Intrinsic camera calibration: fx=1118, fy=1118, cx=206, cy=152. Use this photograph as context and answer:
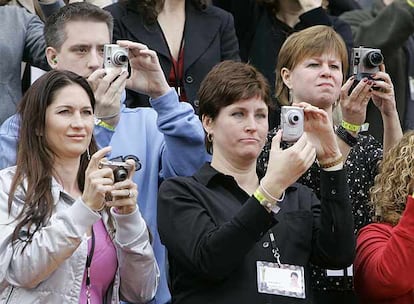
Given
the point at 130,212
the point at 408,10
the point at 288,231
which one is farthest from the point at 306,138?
the point at 408,10

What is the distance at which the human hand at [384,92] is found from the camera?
5184 mm

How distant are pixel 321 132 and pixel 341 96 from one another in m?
0.78

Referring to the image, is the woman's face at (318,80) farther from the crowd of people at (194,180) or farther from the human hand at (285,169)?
the human hand at (285,169)

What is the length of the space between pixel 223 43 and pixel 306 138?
1.92 m

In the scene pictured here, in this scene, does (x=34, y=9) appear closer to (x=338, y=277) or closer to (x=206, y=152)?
(x=206, y=152)

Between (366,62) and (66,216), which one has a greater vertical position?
(366,62)

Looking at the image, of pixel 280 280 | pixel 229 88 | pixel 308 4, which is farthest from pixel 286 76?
pixel 280 280

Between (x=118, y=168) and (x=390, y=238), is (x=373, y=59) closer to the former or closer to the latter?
(x=390, y=238)

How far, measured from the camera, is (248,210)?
412 cm

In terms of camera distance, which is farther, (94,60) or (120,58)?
(94,60)

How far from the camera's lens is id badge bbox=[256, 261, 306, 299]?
4.27 meters

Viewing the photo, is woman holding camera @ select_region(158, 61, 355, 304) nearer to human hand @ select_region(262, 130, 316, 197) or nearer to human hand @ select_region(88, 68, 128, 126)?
human hand @ select_region(262, 130, 316, 197)

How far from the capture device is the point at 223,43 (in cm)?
608

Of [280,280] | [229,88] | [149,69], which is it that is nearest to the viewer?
[280,280]
